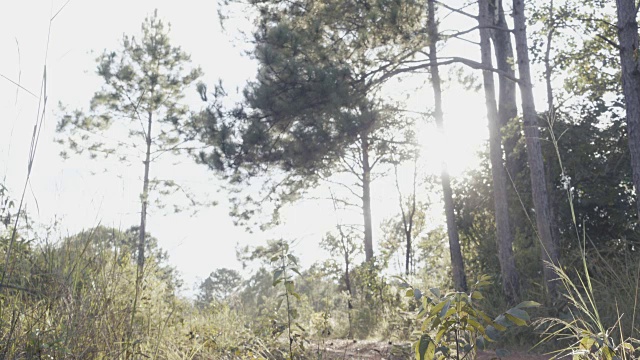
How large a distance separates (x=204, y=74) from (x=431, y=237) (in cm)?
1014

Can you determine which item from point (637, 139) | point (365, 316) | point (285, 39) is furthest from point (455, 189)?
point (637, 139)

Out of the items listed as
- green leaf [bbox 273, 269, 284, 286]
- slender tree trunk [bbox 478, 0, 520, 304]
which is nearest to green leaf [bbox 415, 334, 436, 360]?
green leaf [bbox 273, 269, 284, 286]

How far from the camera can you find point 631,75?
5.66 metres

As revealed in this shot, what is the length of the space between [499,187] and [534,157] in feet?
4.91

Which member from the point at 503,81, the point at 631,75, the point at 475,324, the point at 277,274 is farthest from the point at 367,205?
the point at 475,324

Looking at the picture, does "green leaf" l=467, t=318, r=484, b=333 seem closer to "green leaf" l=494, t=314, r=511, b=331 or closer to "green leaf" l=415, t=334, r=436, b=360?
"green leaf" l=494, t=314, r=511, b=331

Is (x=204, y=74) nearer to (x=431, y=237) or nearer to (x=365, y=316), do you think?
(x=431, y=237)

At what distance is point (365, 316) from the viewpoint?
9570 mm

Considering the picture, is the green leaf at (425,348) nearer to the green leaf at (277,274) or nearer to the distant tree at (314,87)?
the green leaf at (277,274)

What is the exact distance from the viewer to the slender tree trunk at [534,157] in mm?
7465

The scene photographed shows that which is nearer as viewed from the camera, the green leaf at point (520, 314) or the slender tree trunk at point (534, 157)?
the green leaf at point (520, 314)

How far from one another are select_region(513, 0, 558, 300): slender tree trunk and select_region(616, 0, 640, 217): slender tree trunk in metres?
1.71

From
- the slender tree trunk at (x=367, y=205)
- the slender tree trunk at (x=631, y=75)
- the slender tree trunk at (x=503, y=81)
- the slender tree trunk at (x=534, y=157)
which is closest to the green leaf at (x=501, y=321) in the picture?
the slender tree trunk at (x=631, y=75)

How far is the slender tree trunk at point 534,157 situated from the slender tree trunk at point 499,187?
33.5 inches
